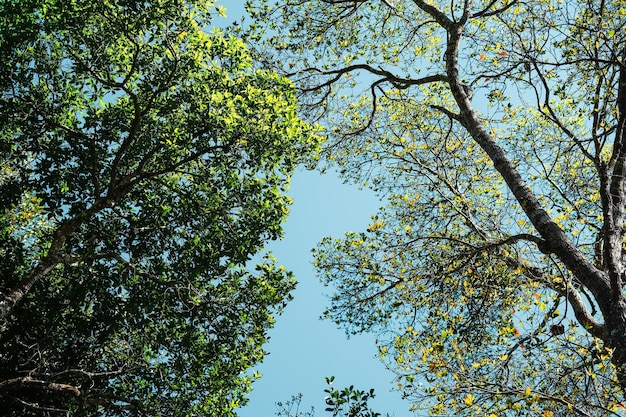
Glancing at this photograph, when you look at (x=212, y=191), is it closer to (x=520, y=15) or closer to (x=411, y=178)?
(x=411, y=178)

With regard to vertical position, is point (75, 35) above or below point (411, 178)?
below

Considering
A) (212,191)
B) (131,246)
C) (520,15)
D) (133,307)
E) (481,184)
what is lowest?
(133,307)

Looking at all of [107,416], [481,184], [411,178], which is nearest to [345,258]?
[411,178]

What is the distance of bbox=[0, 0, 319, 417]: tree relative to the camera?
31.4 ft

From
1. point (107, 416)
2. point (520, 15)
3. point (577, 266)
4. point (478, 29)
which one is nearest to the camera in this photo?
point (577, 266)

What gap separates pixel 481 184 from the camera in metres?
14.5

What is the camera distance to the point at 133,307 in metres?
9.49

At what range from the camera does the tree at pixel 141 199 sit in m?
9.58

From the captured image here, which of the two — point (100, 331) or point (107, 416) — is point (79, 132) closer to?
point (100, 331)

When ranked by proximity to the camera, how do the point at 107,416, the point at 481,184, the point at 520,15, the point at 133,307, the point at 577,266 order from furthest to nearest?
the point at 481,184
the point at 520,15
the point at 107,416
the point at 133,307
the point at 577,266

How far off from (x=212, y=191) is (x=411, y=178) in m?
6.94

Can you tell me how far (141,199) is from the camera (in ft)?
34.1

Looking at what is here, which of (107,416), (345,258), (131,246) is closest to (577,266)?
(345,258)

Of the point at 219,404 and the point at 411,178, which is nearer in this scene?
the point at 219,404
